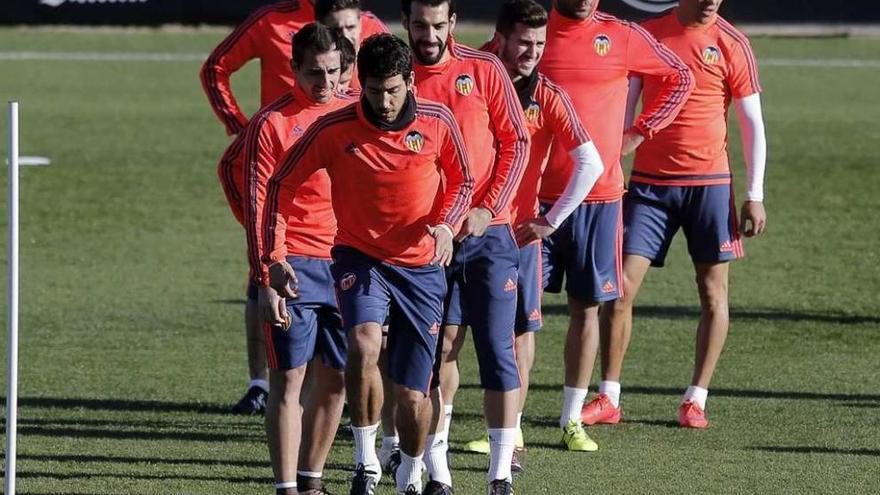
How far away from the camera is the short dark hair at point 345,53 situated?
7.09 metres

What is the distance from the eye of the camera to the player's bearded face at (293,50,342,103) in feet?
23.0

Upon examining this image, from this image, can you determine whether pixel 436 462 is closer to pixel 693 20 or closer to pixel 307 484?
pixel 307 484


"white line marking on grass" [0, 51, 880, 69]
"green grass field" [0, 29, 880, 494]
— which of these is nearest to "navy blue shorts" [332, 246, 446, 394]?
"green grass field" [0, 29, 880, 494]

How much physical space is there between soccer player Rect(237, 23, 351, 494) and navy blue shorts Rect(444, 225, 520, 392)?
540mm

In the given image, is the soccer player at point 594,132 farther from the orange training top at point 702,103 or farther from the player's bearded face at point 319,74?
the player's bearded face at point 319,74

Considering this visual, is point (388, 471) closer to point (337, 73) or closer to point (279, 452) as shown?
point (279, 452)

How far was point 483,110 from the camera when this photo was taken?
7.22 metres

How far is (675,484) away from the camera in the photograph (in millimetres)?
7578

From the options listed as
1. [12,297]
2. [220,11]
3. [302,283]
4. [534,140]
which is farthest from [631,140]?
[220,11]

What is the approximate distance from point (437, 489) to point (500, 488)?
25 centimetres

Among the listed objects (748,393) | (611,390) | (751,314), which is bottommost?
(751,314)

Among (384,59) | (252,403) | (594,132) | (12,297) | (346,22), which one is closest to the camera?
(12,297)

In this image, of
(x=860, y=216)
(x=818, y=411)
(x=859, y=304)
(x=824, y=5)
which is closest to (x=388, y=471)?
(x=818, y=411)

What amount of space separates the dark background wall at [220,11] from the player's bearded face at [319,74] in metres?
17.8
